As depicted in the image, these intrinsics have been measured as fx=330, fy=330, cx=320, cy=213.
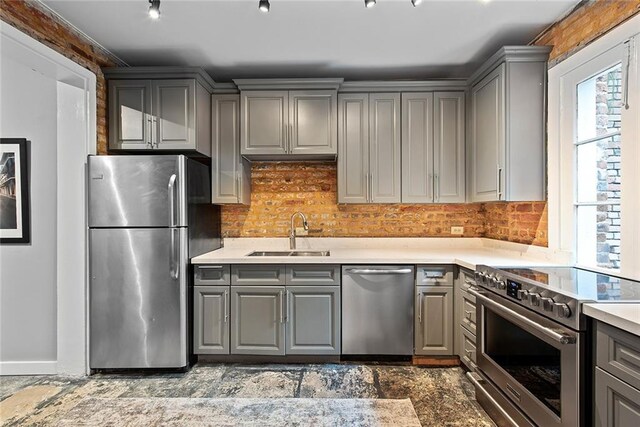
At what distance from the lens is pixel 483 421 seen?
2096mm

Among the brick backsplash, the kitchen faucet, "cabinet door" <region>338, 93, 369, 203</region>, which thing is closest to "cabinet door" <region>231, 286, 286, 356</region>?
the kitchen faucet

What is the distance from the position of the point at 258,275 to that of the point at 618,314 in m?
2.29

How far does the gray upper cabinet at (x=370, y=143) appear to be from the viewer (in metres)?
3.15

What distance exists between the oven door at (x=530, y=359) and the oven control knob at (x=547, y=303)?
0.20 feet

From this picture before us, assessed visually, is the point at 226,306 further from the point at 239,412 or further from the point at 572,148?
the point at 572,148

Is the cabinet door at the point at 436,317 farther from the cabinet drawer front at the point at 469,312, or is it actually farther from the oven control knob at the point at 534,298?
the oven control knob at the point at 534,298

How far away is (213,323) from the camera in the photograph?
9.24 feet

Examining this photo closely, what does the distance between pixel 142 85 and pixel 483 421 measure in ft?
12.1

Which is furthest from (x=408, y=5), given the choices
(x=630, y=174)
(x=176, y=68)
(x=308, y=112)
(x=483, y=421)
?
(x=483, y=421)

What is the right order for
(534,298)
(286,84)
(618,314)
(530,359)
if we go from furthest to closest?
(286,84)
(530,359)
(534,298)
(618,314)

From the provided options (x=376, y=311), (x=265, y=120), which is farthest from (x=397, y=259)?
(x=265, y=120)

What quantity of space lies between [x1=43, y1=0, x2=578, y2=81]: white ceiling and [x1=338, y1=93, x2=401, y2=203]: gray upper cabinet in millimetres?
314

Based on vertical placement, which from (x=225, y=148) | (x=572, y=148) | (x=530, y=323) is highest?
(x=225, y=148)

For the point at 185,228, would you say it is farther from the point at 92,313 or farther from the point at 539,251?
the point at 539,251
